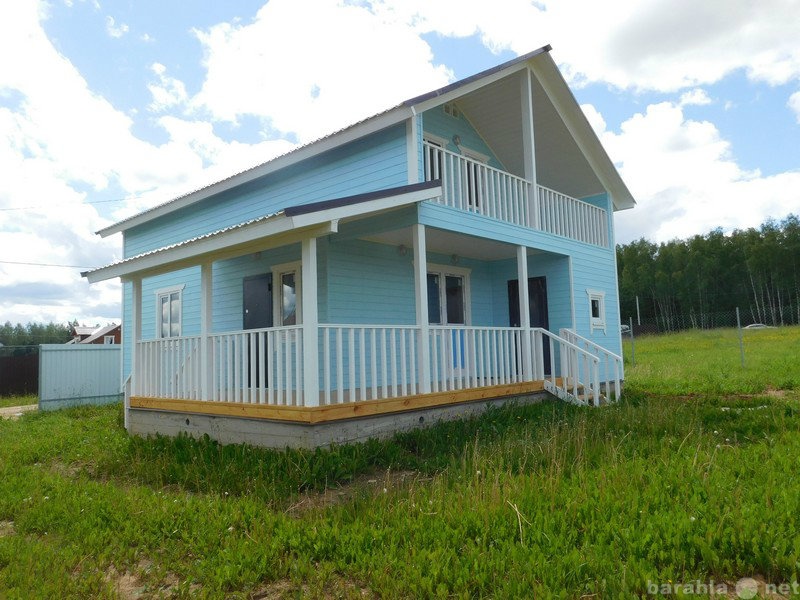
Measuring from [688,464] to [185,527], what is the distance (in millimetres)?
4703

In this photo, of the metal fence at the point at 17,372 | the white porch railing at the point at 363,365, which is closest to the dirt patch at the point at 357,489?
the white porch railing at the point at 363,365

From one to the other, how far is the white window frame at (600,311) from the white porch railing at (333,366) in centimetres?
184

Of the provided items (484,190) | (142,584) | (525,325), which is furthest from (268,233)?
(525,325)

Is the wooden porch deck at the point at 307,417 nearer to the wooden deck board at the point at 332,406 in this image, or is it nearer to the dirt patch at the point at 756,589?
the wooden deck board at the point at 332,406

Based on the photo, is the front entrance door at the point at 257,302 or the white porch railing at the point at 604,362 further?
the white porch railing at the point at 604,362

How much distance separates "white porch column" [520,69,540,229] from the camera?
11.6 metres

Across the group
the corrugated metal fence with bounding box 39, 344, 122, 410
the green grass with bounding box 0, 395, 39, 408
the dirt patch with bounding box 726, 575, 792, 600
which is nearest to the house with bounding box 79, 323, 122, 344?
the green grass with bounding box 0, 395, 39, 408

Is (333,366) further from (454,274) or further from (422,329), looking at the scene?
(454,274)

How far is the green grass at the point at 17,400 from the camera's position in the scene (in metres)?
20.3

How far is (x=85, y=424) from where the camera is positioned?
1234 cm

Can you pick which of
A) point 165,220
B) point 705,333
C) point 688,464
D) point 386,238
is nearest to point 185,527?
point 688,464

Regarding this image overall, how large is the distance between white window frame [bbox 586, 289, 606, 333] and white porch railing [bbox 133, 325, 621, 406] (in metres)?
1.84

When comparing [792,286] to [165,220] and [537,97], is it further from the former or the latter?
[165,220]

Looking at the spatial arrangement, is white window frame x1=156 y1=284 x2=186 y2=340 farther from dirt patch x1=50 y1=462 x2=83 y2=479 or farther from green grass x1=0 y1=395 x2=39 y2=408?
green grass x1=0 y1=395 x2=39 y2=408
